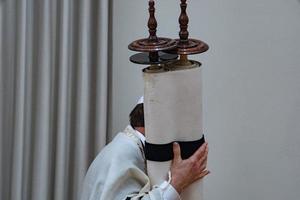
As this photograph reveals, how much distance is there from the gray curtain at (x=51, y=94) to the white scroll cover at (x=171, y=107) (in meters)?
0.96

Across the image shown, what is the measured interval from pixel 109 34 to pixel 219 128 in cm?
68

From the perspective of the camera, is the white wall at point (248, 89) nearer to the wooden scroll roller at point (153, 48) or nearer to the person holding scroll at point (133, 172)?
the person holding scroll at point (133, 172)

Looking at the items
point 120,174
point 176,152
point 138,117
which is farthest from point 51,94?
point 176,152

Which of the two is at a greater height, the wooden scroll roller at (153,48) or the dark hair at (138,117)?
the wooden scroll roller at (153,48)

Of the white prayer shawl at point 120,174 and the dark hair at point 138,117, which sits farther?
the dark hair at point 138,117

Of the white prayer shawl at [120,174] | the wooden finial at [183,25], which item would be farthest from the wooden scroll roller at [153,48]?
the white prayer shawl at [120,174]

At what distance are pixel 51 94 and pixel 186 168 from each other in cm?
105

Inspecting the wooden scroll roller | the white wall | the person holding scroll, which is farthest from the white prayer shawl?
the white wall

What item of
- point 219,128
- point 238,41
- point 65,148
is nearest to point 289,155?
point 219,128

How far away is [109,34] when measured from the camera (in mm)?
2336

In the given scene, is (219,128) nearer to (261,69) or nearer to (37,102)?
(261,69)

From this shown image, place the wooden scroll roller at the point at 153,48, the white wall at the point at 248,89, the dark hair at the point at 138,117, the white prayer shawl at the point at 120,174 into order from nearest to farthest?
the wooden scroll roller at the point at 153,48
the white prayer shawl at the point at 120,174
the dark hair at the point at 138,117
the white wall at the point at 248,89

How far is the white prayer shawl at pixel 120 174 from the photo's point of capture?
5.10 feet

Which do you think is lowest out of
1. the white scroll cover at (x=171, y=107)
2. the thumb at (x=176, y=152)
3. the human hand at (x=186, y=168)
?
the human hand at (x=186, y=168)
